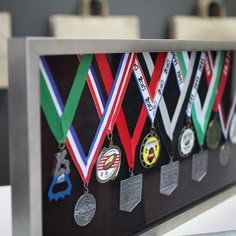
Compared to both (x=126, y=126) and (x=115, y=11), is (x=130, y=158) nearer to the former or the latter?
(x=126, y=126)

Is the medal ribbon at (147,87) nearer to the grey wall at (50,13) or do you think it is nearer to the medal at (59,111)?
the medal at (59,111)

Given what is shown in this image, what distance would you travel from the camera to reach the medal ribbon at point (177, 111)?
75cm

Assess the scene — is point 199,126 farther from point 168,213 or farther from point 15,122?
point 15,122

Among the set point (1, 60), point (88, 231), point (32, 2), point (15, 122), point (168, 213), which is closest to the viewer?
point (15, 122)

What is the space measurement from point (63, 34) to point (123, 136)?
53.3 inches

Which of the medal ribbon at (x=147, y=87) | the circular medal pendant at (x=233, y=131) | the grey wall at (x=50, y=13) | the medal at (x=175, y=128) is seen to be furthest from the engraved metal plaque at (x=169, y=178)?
the grey wall at (x=50, y=13)

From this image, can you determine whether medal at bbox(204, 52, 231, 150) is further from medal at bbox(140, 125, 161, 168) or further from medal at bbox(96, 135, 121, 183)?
medal at bbox(96, 135, 121, 183)

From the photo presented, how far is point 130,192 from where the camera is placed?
2.33 ft

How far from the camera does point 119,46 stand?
627 mm

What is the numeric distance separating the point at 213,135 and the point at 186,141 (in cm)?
11

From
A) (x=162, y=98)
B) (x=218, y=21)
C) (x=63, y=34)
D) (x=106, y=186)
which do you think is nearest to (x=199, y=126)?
(x=162, y=98)

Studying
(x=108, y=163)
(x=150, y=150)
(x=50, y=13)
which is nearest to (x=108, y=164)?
(x=108, y=163)

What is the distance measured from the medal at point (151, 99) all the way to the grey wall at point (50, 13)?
141cm

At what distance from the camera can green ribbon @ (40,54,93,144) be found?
1.80 feet
